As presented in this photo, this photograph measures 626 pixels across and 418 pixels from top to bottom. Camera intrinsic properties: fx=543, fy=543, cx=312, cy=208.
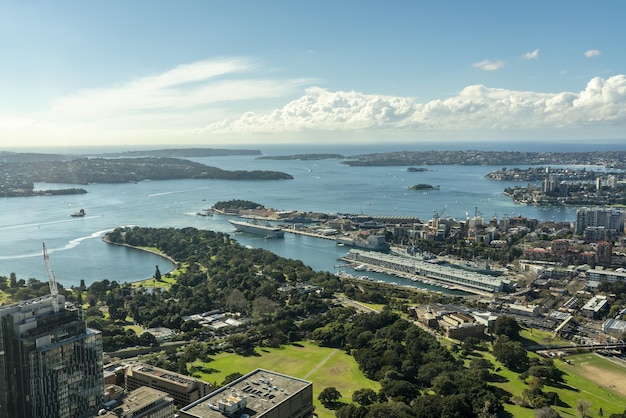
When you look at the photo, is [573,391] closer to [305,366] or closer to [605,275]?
[305,366]

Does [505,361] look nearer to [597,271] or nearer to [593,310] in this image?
[593,310]

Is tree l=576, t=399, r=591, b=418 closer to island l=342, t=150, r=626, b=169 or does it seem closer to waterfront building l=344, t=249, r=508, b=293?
waterfront building l=344, t=249, r=508, b=293

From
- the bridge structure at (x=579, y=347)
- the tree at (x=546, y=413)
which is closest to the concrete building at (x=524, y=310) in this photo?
the bridge structure at (x=579, y=347)

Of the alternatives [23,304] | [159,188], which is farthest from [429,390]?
[159,188]

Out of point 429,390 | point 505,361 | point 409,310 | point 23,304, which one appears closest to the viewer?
point 23,304

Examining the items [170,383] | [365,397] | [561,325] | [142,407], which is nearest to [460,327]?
[561,325]

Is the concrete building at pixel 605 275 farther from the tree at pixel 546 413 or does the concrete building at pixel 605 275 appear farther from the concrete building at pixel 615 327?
the tree at pixel 546 413
